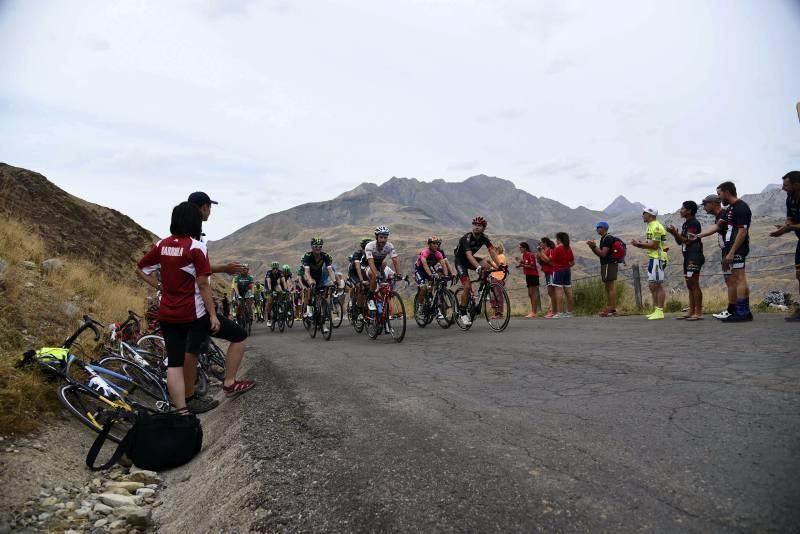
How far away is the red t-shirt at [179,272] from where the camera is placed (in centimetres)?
486

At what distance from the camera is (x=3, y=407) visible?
13.6ft

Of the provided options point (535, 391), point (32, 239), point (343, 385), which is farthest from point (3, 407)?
point (32, 239)

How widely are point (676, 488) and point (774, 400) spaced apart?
1913 millimetres

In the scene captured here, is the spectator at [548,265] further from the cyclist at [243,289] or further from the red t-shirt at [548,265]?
the cyclist at [243,289]

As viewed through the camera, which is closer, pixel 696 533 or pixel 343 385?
pixel 696 533

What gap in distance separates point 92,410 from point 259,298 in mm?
16182

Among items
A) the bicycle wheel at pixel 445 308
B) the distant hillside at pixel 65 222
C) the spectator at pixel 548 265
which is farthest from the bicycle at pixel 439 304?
the distant hillside at pixel 65 222

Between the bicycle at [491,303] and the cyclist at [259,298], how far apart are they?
36.3ft

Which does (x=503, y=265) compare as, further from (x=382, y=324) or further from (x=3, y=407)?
(x=3, y=407)

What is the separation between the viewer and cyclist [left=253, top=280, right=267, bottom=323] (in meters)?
20.3

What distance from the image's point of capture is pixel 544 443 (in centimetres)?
326

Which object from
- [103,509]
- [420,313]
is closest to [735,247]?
[420,313]

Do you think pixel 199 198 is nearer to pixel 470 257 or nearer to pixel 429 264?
pixel 470 257

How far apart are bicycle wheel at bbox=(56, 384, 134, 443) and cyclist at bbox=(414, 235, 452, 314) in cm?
750
